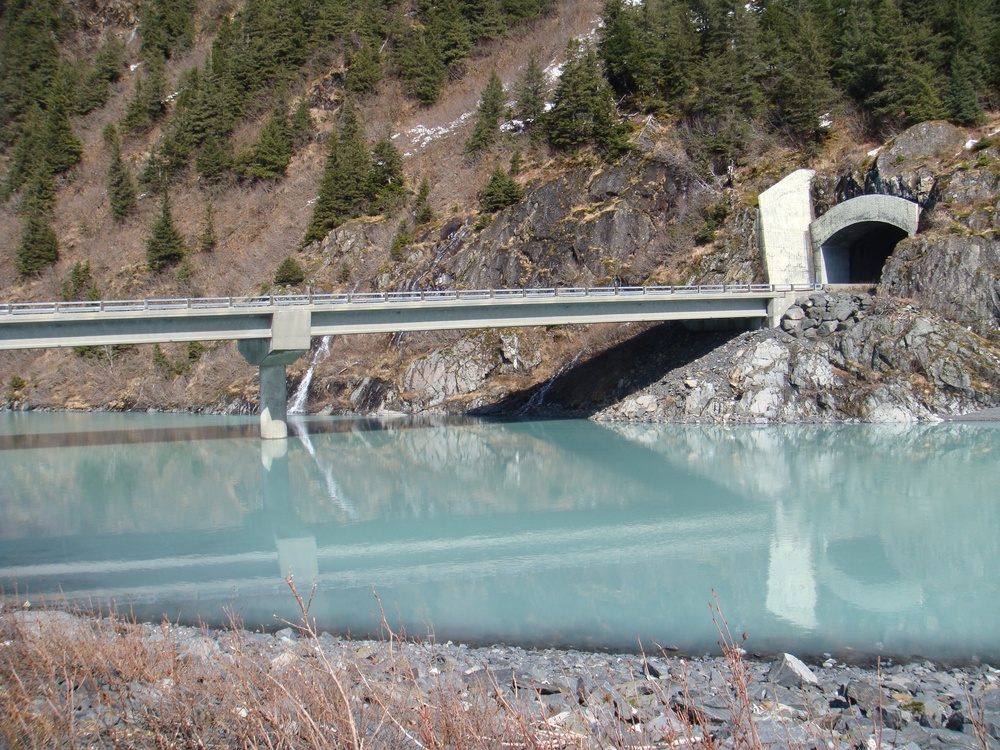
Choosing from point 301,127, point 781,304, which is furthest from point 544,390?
point 301,127

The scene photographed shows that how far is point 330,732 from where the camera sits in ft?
19.5

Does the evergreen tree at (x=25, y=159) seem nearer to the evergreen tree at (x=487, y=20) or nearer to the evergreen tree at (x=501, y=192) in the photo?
the evergreen tree at (x=487, y=20)

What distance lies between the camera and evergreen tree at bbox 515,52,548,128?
67375 millimetres

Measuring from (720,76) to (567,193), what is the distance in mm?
14544

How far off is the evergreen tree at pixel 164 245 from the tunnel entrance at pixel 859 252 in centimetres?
5157

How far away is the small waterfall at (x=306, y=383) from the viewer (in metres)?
56.6

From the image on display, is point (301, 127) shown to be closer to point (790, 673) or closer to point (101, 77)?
point (101, 77)

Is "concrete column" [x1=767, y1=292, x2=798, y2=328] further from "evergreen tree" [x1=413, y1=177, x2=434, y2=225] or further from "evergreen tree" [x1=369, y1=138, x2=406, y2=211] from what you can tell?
"evergreen tree" [x1=369, y1=138, x2=406, y2=211]

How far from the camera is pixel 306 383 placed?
2251 inches

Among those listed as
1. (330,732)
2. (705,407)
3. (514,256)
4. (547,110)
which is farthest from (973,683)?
(547,110)

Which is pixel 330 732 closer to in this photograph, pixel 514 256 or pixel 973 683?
pixel 973 683

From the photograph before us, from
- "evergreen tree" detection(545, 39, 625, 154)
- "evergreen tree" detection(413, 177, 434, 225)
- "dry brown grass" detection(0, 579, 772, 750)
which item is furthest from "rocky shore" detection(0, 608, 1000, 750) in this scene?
"evergreen tree" detection(545, 39, 625, 154)

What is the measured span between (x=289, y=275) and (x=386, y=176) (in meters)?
11.7

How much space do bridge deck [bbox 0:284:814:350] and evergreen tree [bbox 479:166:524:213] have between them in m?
16.3
